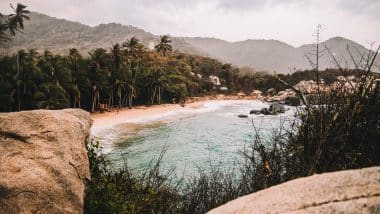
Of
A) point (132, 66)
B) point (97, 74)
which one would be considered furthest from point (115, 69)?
point (132, 66)

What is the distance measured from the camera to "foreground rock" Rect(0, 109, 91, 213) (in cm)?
609

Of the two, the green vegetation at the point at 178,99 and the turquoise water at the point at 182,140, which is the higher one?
the green vegetation at the point at 178,99

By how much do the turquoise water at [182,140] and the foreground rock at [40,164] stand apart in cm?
1403

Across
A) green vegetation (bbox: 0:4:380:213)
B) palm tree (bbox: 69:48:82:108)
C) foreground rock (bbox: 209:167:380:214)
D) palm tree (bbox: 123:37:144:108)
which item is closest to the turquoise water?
green vegetation (bbox: 0:4:380:213)

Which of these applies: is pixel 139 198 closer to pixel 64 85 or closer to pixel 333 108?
pixel 333 108

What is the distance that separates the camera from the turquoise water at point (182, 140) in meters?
28.4

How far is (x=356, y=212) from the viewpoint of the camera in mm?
2086

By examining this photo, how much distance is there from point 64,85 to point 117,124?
1096 centimetres

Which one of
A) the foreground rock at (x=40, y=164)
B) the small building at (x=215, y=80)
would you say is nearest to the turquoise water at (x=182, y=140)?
the foreground rock at (x=40, y=164)

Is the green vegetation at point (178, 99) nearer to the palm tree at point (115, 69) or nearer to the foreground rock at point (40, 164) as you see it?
the palm tree at point (115, 69)

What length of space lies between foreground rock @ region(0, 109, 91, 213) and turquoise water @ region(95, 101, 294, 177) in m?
14.0

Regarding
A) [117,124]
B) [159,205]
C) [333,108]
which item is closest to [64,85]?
[117,124]

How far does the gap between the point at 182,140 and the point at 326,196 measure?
126ft

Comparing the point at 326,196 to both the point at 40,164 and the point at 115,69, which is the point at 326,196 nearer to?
the point at 40,164
